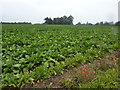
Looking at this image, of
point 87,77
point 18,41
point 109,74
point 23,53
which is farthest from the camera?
point 18,41

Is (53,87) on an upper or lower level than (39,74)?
lower

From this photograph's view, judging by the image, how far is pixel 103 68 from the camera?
393cm

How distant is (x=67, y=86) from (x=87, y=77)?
0.62 metres

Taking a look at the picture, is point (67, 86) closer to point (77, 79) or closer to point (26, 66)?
point (77, 79)

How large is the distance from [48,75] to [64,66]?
897 millimetres

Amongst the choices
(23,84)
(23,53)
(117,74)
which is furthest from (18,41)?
(117,74)

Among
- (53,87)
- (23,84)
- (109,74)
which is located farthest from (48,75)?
(109,74)

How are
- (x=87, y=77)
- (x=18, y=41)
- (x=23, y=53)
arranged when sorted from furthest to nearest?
(x=18, y=41), (x=23, y=53), (x=87, y=77)

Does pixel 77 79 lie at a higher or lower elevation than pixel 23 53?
lower

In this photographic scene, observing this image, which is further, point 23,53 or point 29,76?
point 23,53

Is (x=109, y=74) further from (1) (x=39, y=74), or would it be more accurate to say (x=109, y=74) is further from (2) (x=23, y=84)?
(2) (x=23, y=84)

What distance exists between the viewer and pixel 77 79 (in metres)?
3.29

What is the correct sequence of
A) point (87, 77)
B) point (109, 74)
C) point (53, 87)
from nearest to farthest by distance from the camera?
point (53, 87) → point (87, 77) → point (109, 74)

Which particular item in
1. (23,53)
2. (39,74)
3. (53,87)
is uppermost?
A: (23,53)
